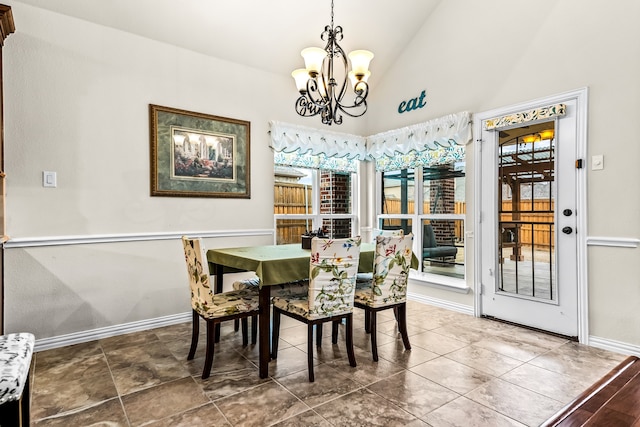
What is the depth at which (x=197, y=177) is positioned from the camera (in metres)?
3.59

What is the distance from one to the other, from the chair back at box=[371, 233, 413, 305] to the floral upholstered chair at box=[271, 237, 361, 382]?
0.89 feet

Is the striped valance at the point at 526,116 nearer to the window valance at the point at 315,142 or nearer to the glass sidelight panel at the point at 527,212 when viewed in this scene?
the glass sidelight panel at the point at 527,212

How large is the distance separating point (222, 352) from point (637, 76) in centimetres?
362

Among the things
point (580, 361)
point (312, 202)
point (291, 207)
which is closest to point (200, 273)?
point (291, 207)

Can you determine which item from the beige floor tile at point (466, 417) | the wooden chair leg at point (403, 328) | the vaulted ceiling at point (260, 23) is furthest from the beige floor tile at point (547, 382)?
the vaulted ceiling at point (260, 23)

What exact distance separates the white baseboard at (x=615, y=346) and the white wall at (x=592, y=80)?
0.12 feet

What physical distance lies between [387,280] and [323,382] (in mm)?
827

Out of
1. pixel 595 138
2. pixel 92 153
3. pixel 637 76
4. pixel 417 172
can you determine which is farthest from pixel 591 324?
pixel 92 153

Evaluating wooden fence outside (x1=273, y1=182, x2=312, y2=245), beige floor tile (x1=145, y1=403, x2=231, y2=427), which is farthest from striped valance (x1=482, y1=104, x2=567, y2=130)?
beige floor tile (x1=145, y1=403, x2=231, y2=427)

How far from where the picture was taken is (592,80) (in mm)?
2867

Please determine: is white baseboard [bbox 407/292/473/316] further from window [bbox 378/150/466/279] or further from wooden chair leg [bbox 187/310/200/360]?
wooden chair leg [bbox 187/310/200/360]

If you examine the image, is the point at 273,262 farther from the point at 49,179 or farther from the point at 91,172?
the point at 49,179

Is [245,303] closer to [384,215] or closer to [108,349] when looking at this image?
[108,349]

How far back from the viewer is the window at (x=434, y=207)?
3938mm
